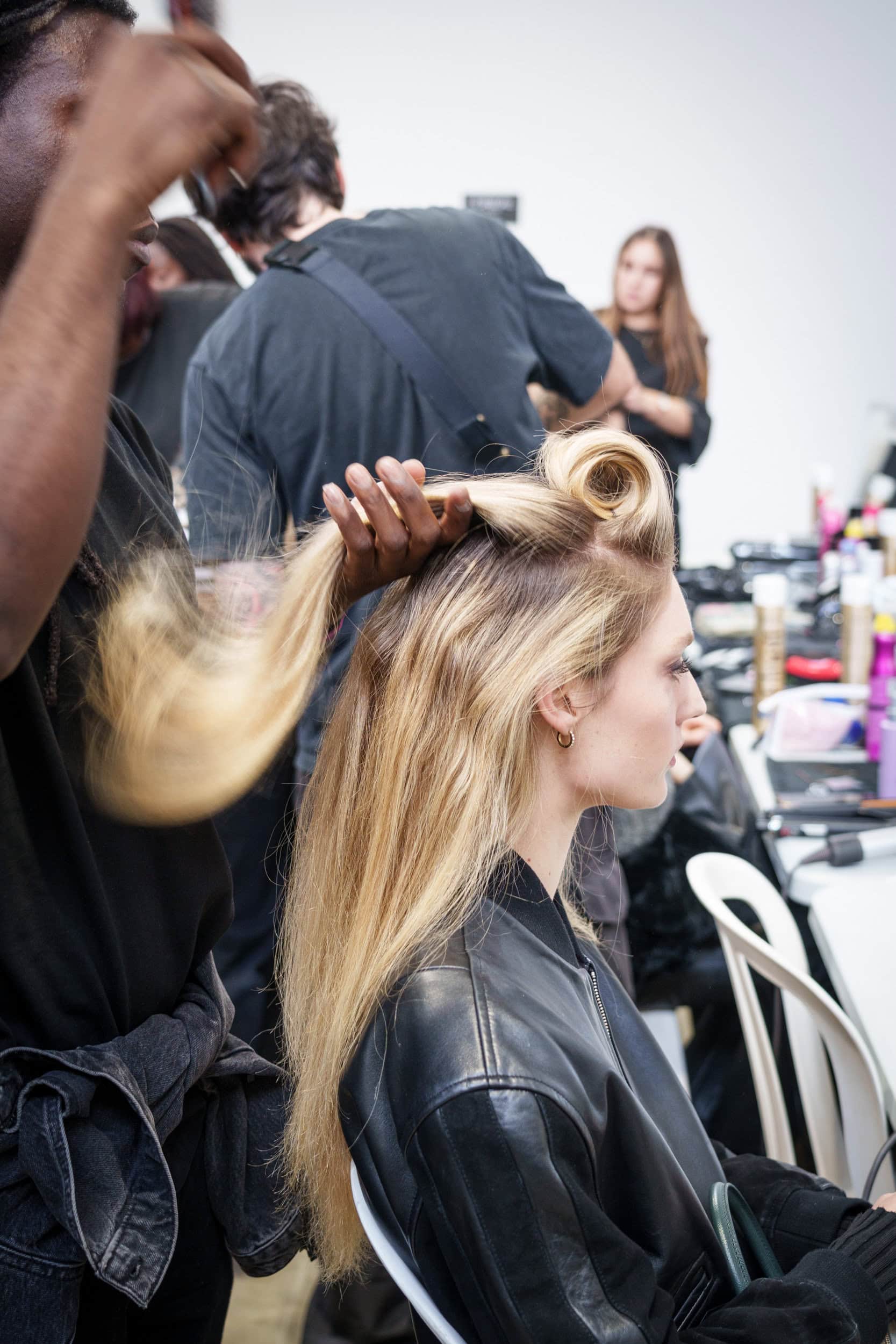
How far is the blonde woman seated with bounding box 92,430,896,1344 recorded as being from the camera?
0.79m

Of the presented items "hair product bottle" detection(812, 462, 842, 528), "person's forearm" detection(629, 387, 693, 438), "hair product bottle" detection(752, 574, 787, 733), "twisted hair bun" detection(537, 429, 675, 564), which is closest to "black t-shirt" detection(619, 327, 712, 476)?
"person's forearm" detection(629, 387, 693, 438)

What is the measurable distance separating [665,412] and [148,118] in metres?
2.06

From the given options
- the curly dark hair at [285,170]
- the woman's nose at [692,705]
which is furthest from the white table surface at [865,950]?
the curly dark hair at [285,170]

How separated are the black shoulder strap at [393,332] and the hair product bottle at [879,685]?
3.05ft

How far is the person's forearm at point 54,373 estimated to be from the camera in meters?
0.56

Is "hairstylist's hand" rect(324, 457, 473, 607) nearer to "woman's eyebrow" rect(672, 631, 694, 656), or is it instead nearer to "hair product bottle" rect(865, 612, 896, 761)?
"woman's eyebrow" rect(672, 631, 694, 656)

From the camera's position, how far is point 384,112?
4.52 metres

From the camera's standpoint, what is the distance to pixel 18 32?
2.34ft

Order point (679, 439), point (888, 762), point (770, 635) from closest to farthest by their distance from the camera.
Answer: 1. point (888, 762)
2. point (770, 635)
3. point (679, 439)

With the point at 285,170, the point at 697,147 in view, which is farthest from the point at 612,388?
the point at 697,147

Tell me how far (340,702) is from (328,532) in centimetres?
17

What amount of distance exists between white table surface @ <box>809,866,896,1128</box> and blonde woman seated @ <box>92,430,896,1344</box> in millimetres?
184

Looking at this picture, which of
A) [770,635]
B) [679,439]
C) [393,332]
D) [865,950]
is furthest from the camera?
[679,439]

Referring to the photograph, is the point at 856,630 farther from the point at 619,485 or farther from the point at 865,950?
the point at 619,485
